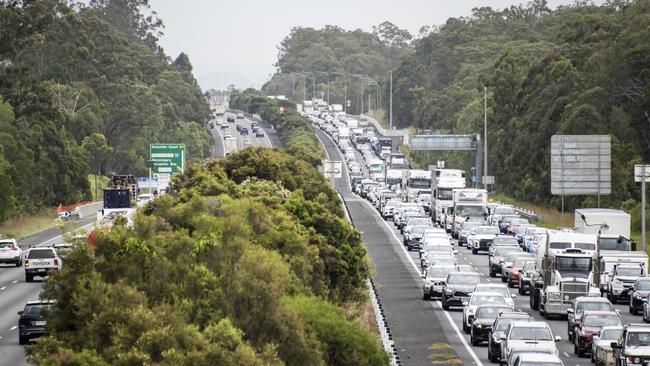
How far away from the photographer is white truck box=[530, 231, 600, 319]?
170 feet

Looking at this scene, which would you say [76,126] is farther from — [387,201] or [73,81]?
[387,201]

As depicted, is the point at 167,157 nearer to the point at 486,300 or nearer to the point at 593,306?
the point at 486,300

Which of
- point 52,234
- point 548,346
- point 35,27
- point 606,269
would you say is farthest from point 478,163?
point 548,346

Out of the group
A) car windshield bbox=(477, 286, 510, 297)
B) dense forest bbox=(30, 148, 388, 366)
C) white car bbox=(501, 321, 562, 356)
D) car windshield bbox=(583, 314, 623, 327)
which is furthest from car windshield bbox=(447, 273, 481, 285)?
dense forest bbox=(30, 148, 388, 366)

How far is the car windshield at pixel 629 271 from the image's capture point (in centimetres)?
5747

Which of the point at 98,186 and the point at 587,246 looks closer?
the point at 587,246

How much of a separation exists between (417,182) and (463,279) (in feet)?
209

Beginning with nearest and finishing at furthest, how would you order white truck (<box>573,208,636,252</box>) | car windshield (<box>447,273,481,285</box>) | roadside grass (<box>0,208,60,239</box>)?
car windshield (<box>447,273,481,285</box>) < white truck (<box>573,208,636,252</box>) < roadside grass (<box>0,208,60,239</box>)

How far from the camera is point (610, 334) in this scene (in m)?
40.1

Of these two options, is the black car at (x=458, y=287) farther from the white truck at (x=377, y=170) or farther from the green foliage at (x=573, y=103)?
the white truck at (x=377, y=170)

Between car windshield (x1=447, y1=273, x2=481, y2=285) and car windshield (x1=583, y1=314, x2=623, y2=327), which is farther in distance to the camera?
car windshield (x1=447, y1=273, x2=481, y2=285)

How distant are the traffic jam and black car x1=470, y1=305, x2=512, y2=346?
0.09 feet

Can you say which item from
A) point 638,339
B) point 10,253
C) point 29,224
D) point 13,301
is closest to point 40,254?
point 13,301

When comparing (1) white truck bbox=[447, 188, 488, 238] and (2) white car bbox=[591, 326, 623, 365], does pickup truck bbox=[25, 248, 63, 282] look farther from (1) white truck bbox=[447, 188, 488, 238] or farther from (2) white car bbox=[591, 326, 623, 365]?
(2) white car bbox=[591, 326, 623, 365]
